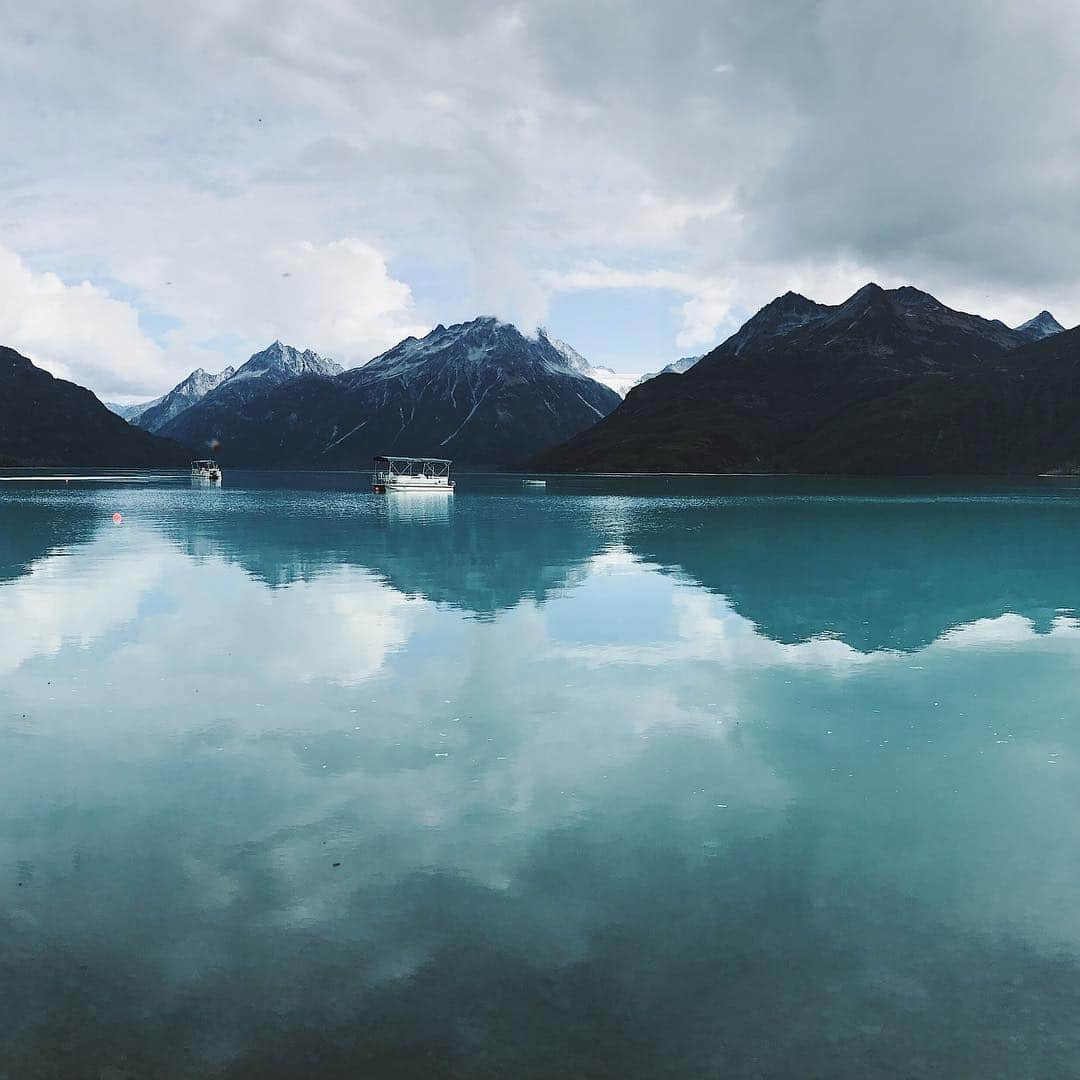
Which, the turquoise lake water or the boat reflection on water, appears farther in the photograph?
the boat reflection on water

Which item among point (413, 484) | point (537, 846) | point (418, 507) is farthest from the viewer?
point (413, 484)

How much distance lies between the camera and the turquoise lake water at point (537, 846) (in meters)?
11.1

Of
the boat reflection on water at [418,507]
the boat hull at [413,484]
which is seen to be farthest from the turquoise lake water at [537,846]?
the boat hull at [413,484]

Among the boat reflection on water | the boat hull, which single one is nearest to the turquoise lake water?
the boat reflection on water

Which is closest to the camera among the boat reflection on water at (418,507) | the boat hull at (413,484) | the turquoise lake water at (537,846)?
the turquoise lake water at (537,846)

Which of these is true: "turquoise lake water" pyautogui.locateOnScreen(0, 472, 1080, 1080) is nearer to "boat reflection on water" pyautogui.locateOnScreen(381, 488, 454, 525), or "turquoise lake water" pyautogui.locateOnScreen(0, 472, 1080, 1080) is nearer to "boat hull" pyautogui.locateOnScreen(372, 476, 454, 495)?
"boat reflection on water" pyautogui.locateOnScreen(381, 488, 454, 525)

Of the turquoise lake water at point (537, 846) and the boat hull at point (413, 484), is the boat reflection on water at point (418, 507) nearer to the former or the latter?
the boat hull at point (413, 484)

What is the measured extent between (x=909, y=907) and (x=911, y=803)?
5.36 metres

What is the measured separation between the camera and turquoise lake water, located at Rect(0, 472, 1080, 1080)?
1109 centimetres

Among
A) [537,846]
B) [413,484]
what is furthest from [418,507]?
[537,846]

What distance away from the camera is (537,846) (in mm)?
16891

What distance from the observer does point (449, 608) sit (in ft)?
154

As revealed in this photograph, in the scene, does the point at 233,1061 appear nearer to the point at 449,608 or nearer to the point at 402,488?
the point at 449,608

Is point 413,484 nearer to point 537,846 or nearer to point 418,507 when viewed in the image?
point 418,507
